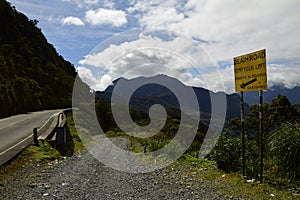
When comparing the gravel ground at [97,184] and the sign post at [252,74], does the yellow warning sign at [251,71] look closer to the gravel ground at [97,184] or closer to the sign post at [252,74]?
the sign post at [252,74]

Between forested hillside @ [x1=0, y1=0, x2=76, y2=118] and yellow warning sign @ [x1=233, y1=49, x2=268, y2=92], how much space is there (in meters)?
23.5

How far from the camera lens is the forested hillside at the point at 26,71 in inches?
1248

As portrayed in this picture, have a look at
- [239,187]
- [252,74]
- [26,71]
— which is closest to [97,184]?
[239,187]

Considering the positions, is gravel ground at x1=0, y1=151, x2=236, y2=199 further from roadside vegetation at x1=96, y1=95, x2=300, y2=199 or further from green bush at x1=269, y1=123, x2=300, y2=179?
green bush at x1=269, y1=123, x2=300, y2=179

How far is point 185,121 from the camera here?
50.6ft

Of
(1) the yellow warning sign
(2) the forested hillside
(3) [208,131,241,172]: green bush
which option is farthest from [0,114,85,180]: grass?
(2) the forested hillside

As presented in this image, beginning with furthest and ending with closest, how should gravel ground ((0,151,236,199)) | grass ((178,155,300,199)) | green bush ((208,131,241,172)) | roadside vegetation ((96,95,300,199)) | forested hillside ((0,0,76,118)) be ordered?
1. forested hillside ((0,0,76,118))
2. green bush ((208,131,241,172))
3. gravel ground ((0,151,236,199))
4. roadside vegetation ((96,95,300,199))
5. grass ((178,155,300,199))

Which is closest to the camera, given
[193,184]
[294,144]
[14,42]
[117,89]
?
[294,144]

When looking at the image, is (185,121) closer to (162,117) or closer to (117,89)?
(162,117)

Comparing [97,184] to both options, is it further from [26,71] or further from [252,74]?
[26,71]

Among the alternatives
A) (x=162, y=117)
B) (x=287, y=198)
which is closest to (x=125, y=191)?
(x=287, y=198)

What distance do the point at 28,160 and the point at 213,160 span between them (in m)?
5.76

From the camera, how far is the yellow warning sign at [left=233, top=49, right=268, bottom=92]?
6.55 metres

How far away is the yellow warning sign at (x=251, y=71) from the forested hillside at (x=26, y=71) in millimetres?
23531
